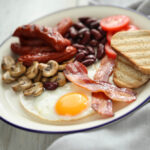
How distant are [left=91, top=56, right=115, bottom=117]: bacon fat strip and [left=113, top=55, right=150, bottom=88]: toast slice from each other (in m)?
0.13

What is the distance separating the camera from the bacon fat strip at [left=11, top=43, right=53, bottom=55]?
3.29 m

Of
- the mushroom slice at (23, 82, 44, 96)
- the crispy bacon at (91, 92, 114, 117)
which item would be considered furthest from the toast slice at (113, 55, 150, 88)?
the mushroom slice at (23, 82, 44, 96)

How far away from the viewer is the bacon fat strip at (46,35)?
10.4ft

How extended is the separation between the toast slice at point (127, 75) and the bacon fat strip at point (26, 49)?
94cm

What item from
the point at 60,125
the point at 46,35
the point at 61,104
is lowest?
the point at 60,125

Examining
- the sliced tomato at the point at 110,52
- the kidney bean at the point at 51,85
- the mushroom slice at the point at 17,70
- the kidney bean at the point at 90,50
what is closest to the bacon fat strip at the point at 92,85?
the kidney bean at the point at 51,85

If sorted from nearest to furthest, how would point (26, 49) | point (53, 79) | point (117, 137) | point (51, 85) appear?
point (117, 137) < point (51, 85) < point (53, 79) < point (26, 49)

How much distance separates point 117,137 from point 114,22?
177 cm

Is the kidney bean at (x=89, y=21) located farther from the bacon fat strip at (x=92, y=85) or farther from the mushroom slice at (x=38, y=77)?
the mushroom slice at (x=38, y=77)

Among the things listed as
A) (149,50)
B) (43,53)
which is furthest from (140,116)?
(43,53)

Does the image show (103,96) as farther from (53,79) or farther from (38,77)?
(38,77)

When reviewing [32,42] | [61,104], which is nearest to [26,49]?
[32,42]

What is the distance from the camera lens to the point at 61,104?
8.74 ft

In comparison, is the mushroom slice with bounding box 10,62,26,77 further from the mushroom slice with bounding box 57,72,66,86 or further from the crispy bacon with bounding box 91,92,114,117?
the crispy bacon with bounding box 91,92,114,117
